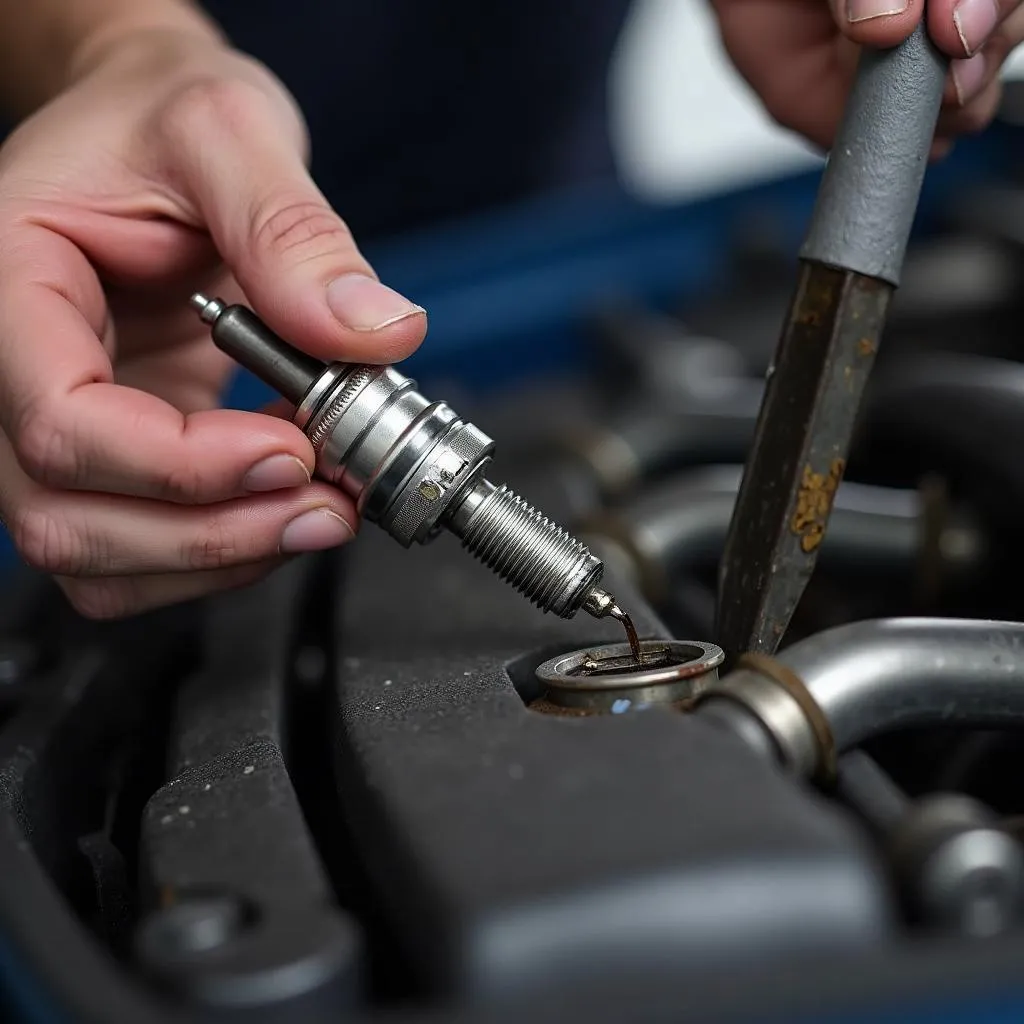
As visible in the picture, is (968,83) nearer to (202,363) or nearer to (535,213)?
(202,363)

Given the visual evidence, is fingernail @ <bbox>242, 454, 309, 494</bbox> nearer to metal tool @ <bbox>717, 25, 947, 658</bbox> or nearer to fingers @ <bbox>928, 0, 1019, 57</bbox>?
metal tool @ <bbox>717, 25, 947, 658</bbox>

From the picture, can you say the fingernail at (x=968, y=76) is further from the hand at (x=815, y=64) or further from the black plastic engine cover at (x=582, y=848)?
the black plastic engine cover at (x=582, y=848)

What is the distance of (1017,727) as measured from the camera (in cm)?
46

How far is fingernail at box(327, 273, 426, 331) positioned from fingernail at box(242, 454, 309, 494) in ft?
0.21

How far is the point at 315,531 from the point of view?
54 centimetres

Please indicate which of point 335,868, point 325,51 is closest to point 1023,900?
point 335,868

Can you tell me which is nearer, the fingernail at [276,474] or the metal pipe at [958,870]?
the metal pipe at [958,870]

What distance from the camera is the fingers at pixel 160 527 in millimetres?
540

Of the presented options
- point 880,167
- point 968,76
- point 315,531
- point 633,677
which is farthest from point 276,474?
point 968,76

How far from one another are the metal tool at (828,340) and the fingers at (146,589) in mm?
236

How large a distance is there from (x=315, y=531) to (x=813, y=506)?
218mm

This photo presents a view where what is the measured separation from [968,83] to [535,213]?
583 millimetres

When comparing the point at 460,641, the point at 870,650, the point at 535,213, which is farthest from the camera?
the point at 535,213

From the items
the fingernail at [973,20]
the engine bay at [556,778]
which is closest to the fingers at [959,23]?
the fingernail at [973,20]
